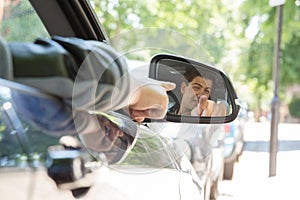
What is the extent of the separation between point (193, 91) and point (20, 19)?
0.63m

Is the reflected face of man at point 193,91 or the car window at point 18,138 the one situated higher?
the reflected face of man at point 193,91

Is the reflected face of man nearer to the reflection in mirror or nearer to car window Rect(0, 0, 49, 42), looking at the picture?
the reflection in mirror

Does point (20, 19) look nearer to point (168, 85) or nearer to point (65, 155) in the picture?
point (65, 155)

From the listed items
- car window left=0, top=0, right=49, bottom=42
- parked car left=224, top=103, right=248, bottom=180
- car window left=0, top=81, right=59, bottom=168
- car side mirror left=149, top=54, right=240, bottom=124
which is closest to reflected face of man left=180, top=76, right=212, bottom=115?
car side mirror left=149, top=54, right=240, bottom=124

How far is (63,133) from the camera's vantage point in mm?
1070

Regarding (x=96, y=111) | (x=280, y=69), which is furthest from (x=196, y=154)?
(x=280, y=69)

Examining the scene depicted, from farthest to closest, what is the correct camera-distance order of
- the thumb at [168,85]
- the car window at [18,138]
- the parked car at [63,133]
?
the car window at [18,138]
the thumb at [168,85]
the parked car at [63,133]

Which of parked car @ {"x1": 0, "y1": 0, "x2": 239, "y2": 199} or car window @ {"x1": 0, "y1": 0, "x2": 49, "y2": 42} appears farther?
car window @ {"x1": 0, "y1": 0, "x2": 49, "y2": 42}

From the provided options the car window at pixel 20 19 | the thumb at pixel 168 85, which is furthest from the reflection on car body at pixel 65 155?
the car window at pixel 20 19

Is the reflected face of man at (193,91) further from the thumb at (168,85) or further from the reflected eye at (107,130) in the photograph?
the reflected eye at (107,130)

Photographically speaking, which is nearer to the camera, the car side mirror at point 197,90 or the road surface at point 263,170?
the car side mirror at point 197,90

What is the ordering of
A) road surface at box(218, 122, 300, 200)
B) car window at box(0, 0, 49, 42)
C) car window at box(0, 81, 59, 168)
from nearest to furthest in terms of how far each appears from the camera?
1. car window at box(0, 81, 59, 168)
2. car window at box(0, 0, 49, 42)
3. road surface at box(218, 122, 300, 200)

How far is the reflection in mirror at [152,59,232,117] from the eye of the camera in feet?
3.58

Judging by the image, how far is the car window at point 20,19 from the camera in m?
1.25
